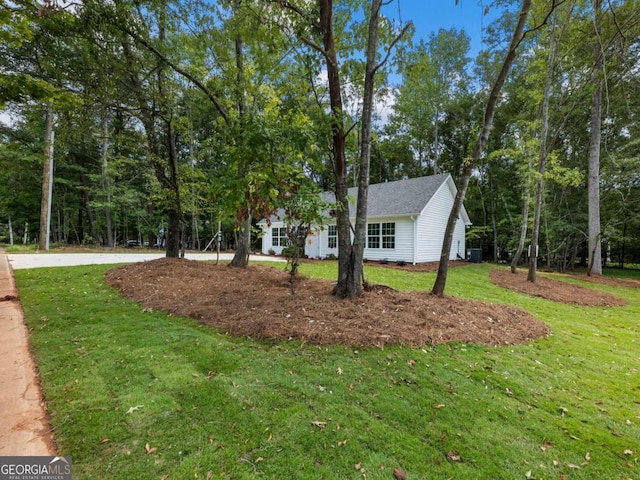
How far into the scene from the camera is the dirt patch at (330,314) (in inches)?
152

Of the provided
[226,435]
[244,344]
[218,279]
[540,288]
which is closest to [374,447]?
[226,435]

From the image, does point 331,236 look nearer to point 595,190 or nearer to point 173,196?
point 173,196

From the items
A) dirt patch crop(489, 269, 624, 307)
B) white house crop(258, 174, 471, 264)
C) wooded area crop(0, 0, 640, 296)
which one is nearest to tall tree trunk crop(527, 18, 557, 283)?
wooded area crop(0, 0, 640, 296)

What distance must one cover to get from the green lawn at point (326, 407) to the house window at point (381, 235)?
10807mm

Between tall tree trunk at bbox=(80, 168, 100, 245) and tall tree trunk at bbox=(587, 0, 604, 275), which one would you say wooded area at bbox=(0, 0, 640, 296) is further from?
tall tree trunk at bbox=(80, 168, 100, 245)

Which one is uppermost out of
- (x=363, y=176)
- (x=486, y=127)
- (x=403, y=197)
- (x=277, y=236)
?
(x=403, y=197)

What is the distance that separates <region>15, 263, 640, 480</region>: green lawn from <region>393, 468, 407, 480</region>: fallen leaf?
5cm

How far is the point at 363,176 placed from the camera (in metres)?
4.95

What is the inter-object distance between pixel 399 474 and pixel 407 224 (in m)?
13.2

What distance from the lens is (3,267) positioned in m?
8.62

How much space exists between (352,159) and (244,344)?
5.14 m

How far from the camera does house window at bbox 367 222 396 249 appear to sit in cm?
1493

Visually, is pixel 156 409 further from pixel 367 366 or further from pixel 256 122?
pixel 256 122

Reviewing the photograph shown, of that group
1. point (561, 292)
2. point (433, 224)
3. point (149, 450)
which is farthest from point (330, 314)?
point (433, 224)
